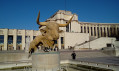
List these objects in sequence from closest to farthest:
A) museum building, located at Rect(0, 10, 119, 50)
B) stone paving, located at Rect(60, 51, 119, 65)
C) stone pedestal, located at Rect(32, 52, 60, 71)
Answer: stone pedestal, located at Rect(32, 52, 60, 71) → stone paving, located at Rect(60, 51, 119, 65) → museum building, located at Rect(0, 10, 119, 50)

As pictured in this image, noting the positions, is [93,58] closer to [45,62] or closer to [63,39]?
[45,62]

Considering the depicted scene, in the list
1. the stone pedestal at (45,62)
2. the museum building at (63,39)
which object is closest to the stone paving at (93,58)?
the stone pedestal at (45,62)

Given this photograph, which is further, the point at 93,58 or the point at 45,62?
the point at 93,58

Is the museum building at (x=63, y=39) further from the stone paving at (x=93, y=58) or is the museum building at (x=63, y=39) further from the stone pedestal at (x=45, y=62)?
the stone pedestal at (x=45, y=62)

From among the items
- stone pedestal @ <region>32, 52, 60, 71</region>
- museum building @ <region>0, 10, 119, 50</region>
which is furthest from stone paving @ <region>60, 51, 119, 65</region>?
museum building @ <region>0, 10, 119, 50</region>

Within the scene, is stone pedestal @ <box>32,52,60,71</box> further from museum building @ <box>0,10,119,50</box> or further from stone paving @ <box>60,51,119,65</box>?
museum building @ <box>0,10,119,50</box>

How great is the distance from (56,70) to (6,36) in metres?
39.2

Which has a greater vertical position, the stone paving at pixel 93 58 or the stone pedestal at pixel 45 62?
the stone pedestal at pixel 45 62

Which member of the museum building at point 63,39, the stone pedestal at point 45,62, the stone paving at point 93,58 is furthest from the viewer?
the museum building at point 63,39

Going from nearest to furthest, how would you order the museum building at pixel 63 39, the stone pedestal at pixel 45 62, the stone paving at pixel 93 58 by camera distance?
1. the stone pedestal at pixel 45 62
2. the stone paving at pixel 93 58
3. the museum building at pixel 63 39

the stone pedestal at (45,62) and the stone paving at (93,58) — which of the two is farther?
the stone paving at (93,58)

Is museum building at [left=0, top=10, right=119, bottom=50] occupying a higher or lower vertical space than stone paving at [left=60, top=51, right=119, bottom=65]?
higher

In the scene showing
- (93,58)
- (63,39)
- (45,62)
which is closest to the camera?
(45,62)

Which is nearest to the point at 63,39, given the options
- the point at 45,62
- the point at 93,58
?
the point at 93,58
